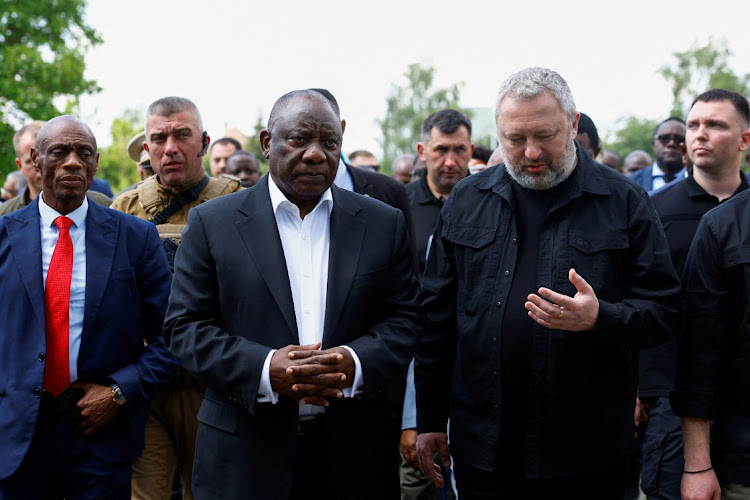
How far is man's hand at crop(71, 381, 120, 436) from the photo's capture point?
12.7 ft

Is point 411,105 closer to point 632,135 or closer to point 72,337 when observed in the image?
point 632,135

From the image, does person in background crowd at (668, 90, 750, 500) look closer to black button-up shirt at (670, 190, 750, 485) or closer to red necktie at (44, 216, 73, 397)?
black button-up shirt at (670, 190, 750, 485)

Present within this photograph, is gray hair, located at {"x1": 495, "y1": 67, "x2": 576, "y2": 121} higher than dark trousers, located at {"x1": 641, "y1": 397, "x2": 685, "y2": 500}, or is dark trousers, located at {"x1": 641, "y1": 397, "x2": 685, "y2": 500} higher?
gray hair, located at {"x1": 495, "y1": 67, "x2": 576, "y2": 121}

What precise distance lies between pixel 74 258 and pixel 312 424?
1606 mm

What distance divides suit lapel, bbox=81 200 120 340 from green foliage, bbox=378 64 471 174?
189ft

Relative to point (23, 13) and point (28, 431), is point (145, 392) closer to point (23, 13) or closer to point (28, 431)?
point (28, 431)

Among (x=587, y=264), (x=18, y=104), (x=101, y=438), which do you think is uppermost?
(x=18, y=104)

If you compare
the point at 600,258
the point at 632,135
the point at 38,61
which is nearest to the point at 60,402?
the point at 600,258

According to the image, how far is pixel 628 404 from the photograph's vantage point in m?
3.49

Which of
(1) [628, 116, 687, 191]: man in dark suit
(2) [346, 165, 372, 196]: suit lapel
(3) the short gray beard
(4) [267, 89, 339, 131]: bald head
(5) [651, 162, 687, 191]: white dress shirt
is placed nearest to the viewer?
(4) [267, 89, 339, 131]: bald head

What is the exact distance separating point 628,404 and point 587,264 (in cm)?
65

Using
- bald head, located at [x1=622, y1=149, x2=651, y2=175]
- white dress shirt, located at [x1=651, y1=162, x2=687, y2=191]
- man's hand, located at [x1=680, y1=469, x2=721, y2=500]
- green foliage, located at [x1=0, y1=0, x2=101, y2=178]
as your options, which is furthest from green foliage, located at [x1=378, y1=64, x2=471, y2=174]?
man's hand, located at [x1=680, y1=469, x2=721, y2=500]

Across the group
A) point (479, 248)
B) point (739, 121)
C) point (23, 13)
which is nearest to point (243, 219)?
point (479, 248)

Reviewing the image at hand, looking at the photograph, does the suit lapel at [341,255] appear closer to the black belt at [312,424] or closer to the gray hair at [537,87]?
the black belt at [312,424]
